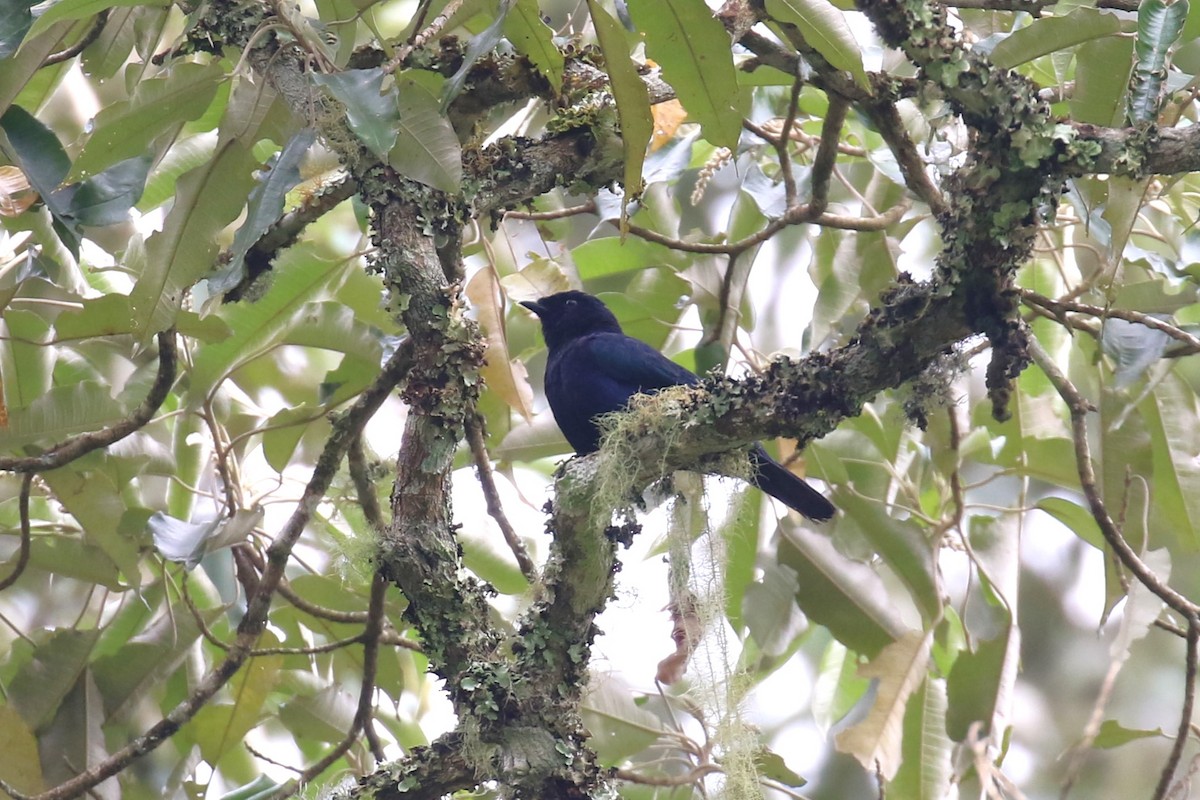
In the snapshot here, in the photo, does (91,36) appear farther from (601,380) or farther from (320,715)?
(320,715)

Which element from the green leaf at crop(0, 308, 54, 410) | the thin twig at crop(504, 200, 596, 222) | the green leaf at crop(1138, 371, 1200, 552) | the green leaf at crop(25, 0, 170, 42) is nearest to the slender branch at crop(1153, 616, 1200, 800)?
the green leaf at crop(1138, 371, 1200, 552)

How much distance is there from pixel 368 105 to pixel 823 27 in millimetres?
963

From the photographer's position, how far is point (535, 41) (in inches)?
115

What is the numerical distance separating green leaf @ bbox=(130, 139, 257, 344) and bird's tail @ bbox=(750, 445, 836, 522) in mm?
1701

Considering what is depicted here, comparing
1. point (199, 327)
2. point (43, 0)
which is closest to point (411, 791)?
point (199, 327)

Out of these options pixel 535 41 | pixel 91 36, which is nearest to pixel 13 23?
pixel 91 36

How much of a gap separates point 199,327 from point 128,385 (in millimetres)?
472

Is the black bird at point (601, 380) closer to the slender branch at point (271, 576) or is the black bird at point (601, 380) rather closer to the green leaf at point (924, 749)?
the green leaf at point (924, 749)

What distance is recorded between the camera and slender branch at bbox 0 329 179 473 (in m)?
3.24

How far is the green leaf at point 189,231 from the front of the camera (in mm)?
2689

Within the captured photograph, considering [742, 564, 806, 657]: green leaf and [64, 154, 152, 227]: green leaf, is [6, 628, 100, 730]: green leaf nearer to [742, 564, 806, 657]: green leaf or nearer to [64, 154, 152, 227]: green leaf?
[64, 154, 152, 227]: green leaf

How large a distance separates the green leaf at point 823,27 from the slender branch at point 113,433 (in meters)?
1.76

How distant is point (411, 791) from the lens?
106 inches

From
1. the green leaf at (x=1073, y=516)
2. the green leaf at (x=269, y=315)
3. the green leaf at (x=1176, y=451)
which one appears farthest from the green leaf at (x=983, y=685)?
the green leaf at (x=269, y=315)
